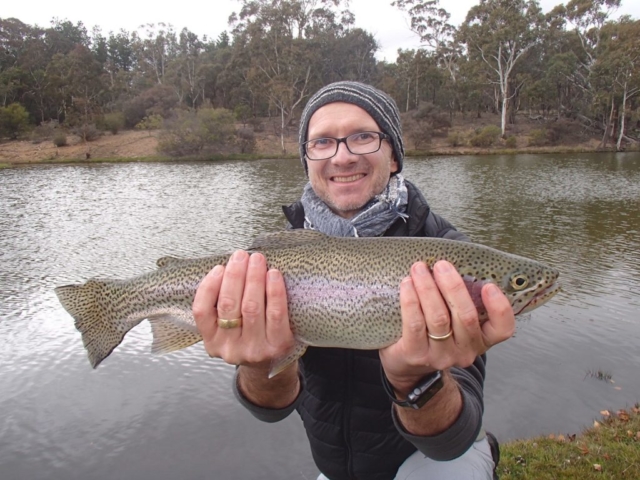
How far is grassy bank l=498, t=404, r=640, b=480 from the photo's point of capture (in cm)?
480

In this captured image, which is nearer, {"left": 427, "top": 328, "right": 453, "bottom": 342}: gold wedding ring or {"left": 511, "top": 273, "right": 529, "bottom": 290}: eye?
{"left": 427, "top": 328, "right": 453, "bottom": 342}: gold wedding ring

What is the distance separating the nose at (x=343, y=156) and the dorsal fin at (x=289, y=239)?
802 mm

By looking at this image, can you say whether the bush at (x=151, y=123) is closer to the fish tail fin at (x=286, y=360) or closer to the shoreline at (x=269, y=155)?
the shoreline at (x=269, y=155)

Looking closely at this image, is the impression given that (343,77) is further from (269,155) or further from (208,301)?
(208,301)

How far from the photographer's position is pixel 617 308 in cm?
994

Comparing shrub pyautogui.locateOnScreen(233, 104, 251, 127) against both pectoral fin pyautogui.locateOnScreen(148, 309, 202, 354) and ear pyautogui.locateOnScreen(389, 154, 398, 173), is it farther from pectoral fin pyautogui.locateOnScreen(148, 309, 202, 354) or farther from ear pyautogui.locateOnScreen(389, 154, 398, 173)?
pectoral fin pyautogui.locateOnScreen(148, 309, 202, 354)

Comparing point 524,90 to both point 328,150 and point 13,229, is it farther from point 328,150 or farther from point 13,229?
point 328,150

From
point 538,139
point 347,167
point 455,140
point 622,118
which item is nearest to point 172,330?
point 347,167

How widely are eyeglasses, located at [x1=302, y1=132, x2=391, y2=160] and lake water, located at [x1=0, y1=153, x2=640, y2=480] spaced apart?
13.0 feet

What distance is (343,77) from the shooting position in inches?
2741

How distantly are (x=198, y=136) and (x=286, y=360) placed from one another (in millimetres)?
52321


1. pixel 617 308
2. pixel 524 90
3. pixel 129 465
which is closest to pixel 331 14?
pixel 524 90

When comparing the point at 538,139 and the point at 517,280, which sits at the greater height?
the point at 538,139

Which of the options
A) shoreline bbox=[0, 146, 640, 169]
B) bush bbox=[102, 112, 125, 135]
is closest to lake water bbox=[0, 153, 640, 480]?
shoreline bbox=[0, 146, 640, 169]
